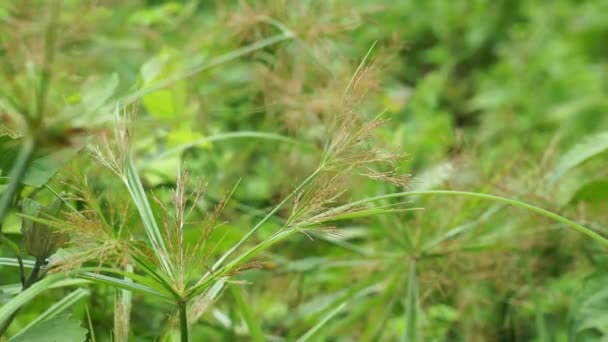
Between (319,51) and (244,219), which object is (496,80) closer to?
(319,51)

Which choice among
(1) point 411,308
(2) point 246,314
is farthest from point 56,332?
(1) point 411,308

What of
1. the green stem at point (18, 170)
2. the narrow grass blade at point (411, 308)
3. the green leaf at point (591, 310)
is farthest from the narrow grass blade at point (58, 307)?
the green leaf at point (591, 310)

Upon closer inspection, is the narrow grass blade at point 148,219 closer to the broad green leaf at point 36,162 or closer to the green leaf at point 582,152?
the broad green leaf at point 36,162

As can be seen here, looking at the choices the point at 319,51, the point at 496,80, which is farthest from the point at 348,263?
the point at 496,80

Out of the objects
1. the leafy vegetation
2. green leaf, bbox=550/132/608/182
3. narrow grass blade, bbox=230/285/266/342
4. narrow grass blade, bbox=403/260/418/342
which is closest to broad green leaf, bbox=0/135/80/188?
the leafy vegetation

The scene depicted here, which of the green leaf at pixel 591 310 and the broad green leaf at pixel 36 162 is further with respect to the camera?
the green leaf at pixel 591 310

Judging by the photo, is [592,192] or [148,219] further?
[592,192]

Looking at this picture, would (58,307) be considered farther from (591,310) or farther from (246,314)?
(591,310)
